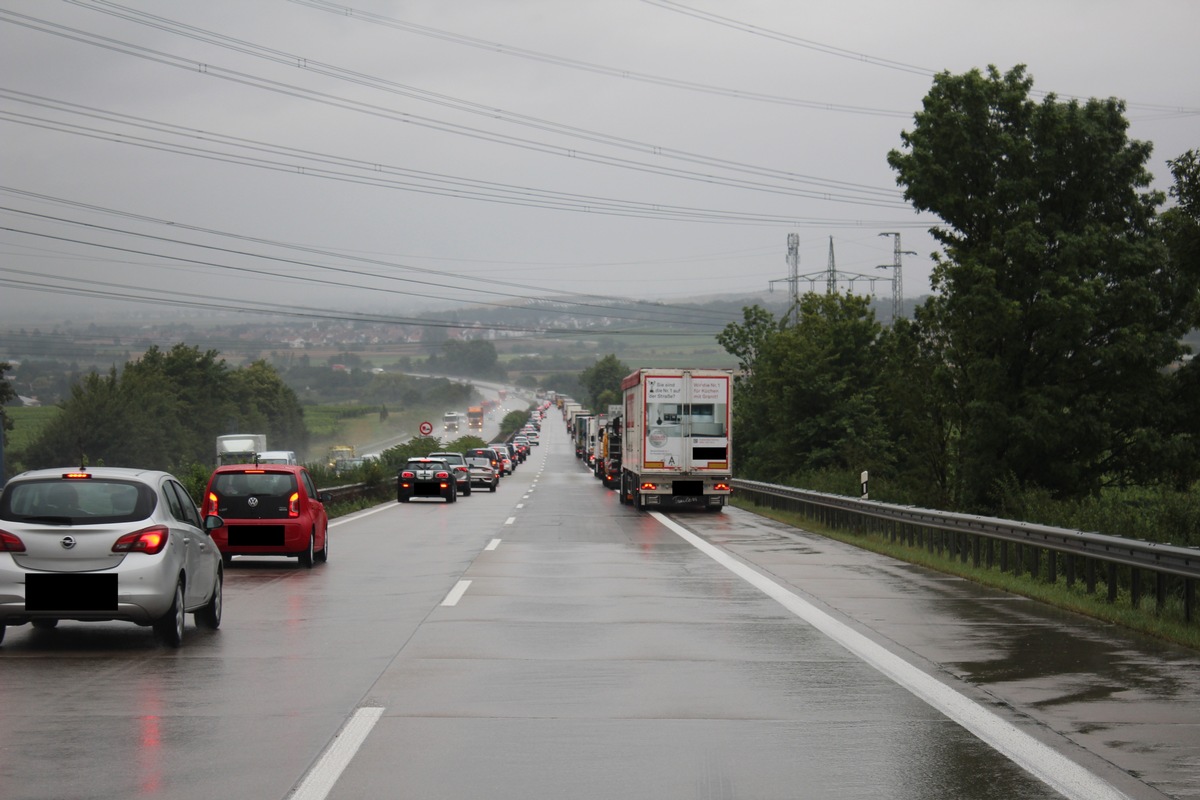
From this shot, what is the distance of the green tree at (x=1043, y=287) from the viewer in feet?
136

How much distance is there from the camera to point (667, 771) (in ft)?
24.1

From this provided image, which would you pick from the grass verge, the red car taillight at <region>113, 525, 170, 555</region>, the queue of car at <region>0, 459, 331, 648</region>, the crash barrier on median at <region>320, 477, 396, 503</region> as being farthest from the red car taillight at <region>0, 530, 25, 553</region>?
the crash barrier on median at <region>320, 477, 396, 503</region>

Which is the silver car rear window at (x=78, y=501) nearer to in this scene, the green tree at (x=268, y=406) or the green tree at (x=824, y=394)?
the green tree at (x=824, y=394)

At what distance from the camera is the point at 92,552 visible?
11.7m

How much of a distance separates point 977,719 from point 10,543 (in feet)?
24.6

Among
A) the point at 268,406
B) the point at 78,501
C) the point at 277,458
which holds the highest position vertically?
the point at 268,406

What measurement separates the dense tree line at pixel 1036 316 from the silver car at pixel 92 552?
27.1 m

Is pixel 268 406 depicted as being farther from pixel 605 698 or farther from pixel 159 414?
pixel 605 698

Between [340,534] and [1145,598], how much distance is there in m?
18.3

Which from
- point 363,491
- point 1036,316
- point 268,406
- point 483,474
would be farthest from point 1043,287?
point 268,406

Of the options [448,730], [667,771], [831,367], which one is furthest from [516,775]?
[831,367]

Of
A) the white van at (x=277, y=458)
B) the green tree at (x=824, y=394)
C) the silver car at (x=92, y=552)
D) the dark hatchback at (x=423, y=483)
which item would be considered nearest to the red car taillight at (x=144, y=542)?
the silver car at (x=92, y=552)

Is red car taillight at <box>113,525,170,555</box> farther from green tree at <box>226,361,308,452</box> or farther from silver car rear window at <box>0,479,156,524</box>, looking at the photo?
green tree at <box>226,361,308,452</box>

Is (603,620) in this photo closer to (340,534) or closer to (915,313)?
(340,534)
